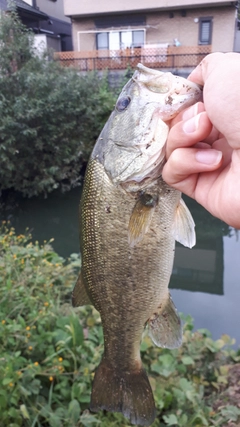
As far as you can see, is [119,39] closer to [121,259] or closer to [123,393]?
[121,259]

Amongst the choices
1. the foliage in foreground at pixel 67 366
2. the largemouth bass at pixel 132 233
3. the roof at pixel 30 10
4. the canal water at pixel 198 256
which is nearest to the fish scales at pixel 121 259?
the largemouth bass at pixel 132 233

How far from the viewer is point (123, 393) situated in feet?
5.35

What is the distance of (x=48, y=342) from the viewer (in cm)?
278

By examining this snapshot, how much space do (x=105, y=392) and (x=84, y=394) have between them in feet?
3.13

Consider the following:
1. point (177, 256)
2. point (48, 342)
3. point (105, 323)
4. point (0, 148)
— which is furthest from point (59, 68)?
point (105, 323)

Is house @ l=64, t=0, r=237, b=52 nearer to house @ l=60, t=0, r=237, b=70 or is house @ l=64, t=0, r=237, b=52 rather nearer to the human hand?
house @ l=60, t=0, r=237, b=70

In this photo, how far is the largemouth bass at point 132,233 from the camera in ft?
4.10

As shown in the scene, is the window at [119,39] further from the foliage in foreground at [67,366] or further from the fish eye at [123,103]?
the fish eye at [123,103]

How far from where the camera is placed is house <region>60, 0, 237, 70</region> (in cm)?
1438

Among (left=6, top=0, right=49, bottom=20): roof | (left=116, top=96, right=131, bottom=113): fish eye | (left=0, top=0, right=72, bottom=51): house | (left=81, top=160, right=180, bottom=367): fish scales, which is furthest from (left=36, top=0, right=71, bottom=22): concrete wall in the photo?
(left=81, top=160, right=180, bottom=367): fish scales

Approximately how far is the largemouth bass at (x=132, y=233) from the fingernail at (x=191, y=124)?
104 millimetres

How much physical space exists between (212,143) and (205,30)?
51.0 ft

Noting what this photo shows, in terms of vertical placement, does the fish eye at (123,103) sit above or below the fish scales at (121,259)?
above

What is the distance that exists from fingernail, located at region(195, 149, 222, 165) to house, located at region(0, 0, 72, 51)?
609 inches
